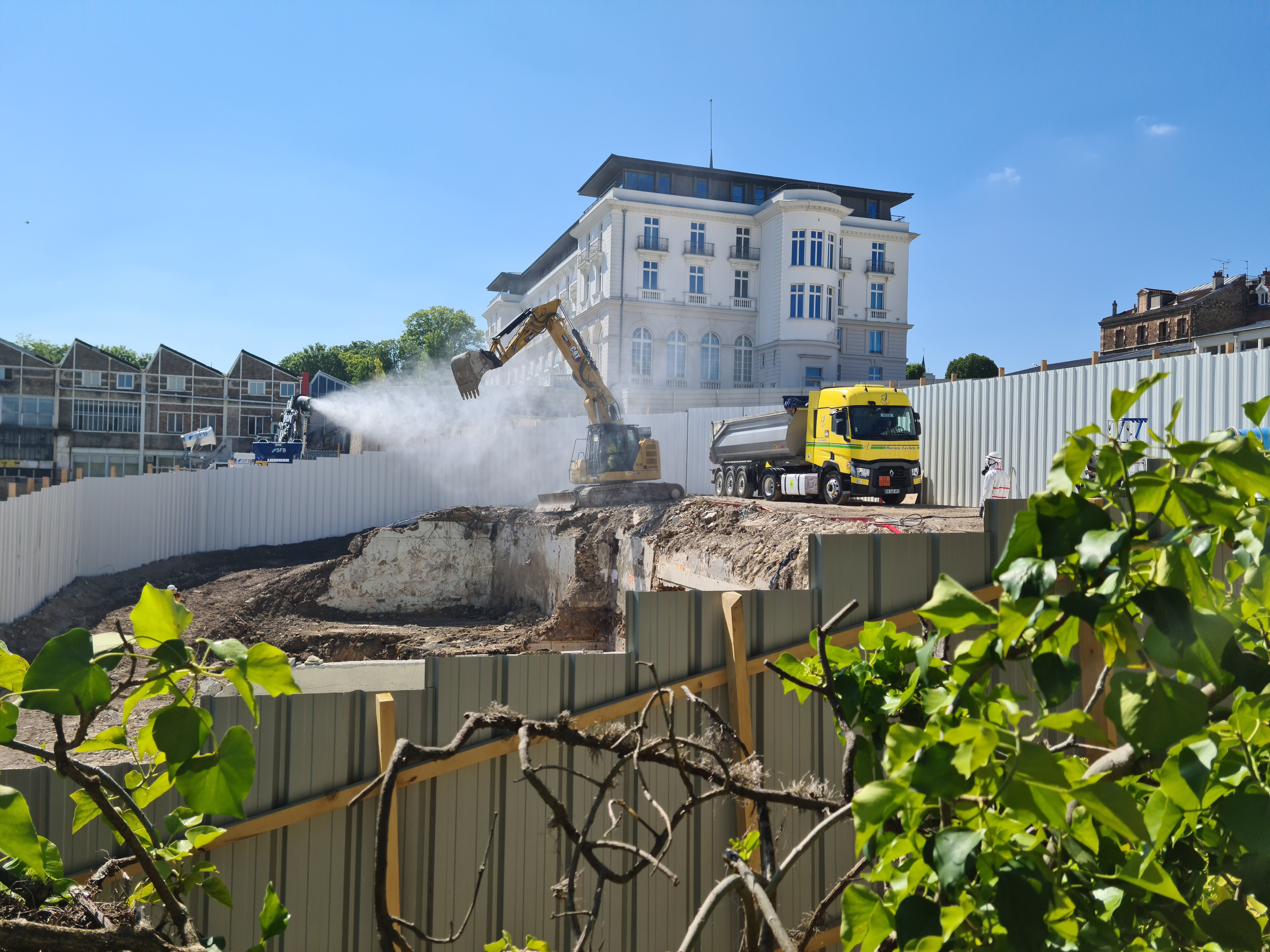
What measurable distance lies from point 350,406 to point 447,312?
45743 mm

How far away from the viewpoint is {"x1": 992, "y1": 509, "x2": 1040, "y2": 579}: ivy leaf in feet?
2.87

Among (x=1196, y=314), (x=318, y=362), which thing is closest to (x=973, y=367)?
(x=1196, y=314)

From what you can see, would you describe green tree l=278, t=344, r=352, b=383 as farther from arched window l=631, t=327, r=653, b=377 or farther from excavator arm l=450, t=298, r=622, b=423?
excavator arm l=450, t=298, r=622, b=423

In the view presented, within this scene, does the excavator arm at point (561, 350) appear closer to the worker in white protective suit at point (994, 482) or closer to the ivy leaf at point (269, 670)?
the worker in white protective suit at point (994, 482)

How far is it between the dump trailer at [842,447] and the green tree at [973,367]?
4302cm

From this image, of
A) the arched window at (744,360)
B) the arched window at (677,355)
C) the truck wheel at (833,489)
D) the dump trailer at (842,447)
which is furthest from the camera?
the arched window at (744,360)

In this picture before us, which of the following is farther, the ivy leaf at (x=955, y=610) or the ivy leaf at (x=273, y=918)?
the ivy leaf at (x=273, y=918)

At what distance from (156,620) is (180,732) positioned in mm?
Answer: 148

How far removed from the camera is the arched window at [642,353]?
2023 inches

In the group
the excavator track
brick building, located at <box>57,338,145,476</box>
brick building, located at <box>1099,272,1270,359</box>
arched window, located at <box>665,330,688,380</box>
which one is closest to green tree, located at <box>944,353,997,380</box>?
brick building, located at <box>1099,272,1270,359</box>

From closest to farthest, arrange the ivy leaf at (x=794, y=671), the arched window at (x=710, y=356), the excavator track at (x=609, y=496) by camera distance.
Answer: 1. the ivy leaf at (x=794, y=671)
2. the excavator track at (x=609, y=496)
3. the arched window at (x=710, y=356)

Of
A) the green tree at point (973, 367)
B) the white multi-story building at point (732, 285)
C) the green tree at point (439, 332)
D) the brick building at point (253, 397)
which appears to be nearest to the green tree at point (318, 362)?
the green tree at point (439, 332)

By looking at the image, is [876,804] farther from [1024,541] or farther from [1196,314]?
[1196,314]

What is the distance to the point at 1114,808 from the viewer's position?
81 cm
